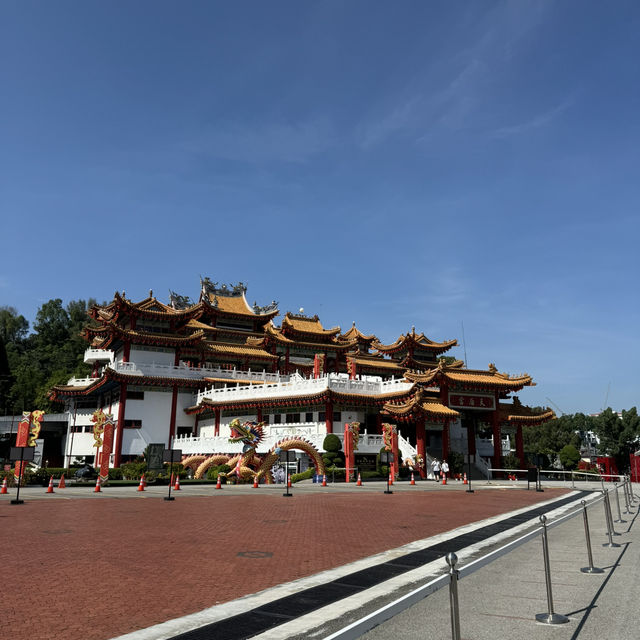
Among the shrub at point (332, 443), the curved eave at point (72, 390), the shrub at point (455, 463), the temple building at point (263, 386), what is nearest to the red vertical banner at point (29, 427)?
the temple building at point (263, 386)

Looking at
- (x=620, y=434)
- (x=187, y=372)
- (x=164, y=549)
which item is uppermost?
(x=187, y=372)

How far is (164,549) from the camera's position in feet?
36.0

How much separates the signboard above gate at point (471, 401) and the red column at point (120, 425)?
29.3m

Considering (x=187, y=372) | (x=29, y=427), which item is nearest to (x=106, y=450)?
(x=29, y=427)

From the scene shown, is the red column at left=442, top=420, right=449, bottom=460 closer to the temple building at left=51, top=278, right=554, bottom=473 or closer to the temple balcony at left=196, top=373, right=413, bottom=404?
the temple building at left=51, top=278, right=554, bottom=473

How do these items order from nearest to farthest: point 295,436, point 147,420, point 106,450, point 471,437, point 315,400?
point 295,436, point 106,450, point 315,400, point 471,437, point 147,420

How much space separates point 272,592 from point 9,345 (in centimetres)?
12097

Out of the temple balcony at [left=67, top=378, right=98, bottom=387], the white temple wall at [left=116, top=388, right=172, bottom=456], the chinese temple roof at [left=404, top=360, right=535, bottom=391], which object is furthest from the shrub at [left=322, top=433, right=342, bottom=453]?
the temple balcony at [left=67, top=378, right=98, bottom=387]

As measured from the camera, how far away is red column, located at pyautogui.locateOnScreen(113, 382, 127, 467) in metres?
49.3

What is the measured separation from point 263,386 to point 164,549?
115 ft

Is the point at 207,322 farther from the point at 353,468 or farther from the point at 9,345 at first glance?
the point at 9,345

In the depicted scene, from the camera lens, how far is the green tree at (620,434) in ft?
201

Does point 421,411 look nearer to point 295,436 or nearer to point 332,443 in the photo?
point 332,443

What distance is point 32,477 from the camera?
3578cm
